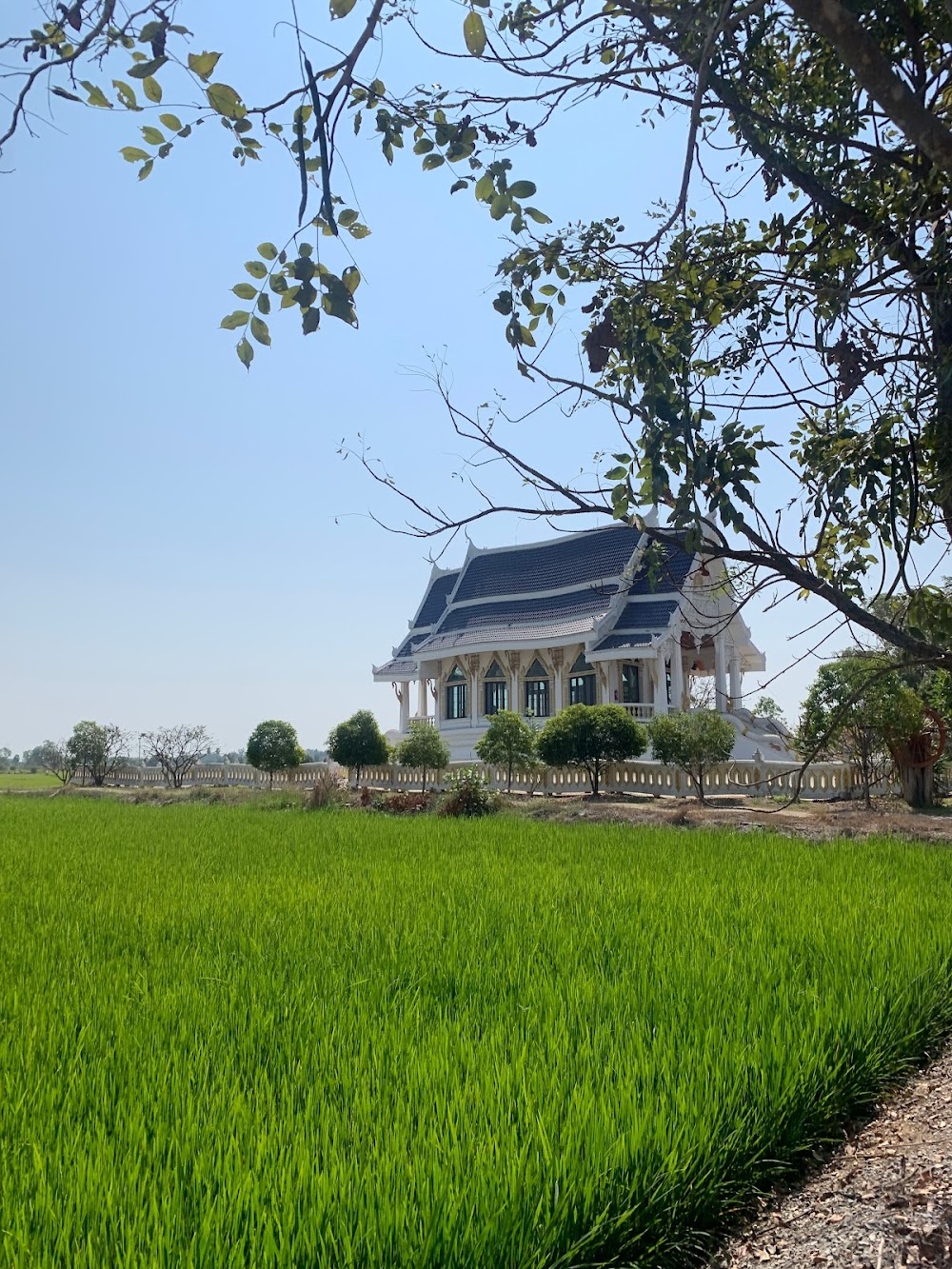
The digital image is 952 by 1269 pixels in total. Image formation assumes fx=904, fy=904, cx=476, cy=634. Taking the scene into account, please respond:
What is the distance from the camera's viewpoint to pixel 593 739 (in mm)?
17328

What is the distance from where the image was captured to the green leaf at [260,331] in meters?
1.86

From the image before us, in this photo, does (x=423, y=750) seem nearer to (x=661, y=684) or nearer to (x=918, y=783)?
(x=661, y=684)

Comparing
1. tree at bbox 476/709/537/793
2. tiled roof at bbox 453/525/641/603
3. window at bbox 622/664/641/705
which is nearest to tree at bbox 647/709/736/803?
tree at bbox 476/709/537/793

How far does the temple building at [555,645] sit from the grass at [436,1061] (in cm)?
1746

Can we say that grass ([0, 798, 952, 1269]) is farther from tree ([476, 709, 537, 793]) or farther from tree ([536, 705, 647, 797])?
tree ([476, 709, 537, 793])

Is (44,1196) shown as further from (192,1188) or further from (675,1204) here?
(675,1204)

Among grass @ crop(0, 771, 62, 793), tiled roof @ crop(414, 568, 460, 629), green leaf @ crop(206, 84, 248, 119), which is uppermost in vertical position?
tiled roof @ crop(414, 568, 460, 629)

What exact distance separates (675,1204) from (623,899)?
3.56 meters

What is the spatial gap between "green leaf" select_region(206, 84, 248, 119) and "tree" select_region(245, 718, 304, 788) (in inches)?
989

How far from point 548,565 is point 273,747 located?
10432 millimetres

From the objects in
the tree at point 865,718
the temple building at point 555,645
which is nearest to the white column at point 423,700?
the temple building at point 555,645

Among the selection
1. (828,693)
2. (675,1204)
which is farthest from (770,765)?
(675,1204)

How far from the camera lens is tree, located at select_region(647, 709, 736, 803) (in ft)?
52.3

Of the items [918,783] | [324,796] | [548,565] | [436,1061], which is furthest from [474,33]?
[548,565]
